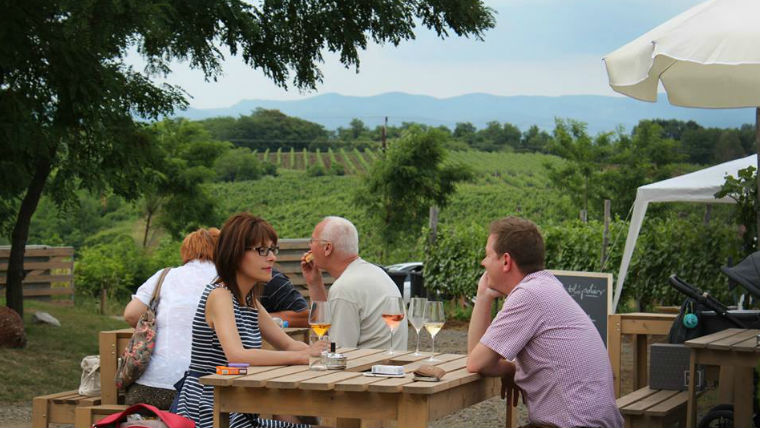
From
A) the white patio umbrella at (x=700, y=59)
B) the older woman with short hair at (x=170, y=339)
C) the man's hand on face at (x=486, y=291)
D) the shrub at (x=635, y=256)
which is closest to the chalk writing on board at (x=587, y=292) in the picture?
the white patio umbrella at (x=700, y=59)

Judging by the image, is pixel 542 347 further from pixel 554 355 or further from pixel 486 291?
pixel 486 291

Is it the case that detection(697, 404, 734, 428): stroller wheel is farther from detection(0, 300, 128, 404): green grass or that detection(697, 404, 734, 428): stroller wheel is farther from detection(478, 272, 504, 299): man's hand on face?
detection(0, 300, 128, 404): green grass

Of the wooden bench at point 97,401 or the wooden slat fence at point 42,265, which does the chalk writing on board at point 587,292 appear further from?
the wooden slat fence at point 42,265

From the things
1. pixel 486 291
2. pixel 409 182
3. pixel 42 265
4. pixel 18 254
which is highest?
pixel 409 182

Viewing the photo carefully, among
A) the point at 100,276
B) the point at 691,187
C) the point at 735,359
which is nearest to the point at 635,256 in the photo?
the point at 691,187

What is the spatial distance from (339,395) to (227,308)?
73cm

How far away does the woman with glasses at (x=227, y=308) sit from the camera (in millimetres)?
4301

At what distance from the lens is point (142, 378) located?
213 inches

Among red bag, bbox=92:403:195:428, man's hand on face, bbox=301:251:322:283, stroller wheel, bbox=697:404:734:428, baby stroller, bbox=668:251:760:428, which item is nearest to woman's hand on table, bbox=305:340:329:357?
red bag, bbox=92:403:195:428

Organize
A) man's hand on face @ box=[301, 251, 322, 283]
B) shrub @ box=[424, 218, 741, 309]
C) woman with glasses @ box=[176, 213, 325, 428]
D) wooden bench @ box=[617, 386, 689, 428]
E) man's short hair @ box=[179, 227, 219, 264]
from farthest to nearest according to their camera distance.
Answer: shrub @ box=[424, 218, 741, 309], wooden bench @ box=[617, 386, 689, 428], man's hand on face @ box=[301, 251, 322, 283], man's short hair @ box=[179, 227, 219, 264], woman with glasses @ box=[176, 213, 325, 428]

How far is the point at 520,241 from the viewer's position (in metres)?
4.18

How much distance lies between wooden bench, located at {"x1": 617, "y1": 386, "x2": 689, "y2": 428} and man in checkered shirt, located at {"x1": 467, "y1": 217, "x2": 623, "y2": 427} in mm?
2183

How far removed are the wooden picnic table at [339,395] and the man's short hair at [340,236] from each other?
5.05 ft

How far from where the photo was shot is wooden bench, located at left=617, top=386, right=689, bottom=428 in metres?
6.19
